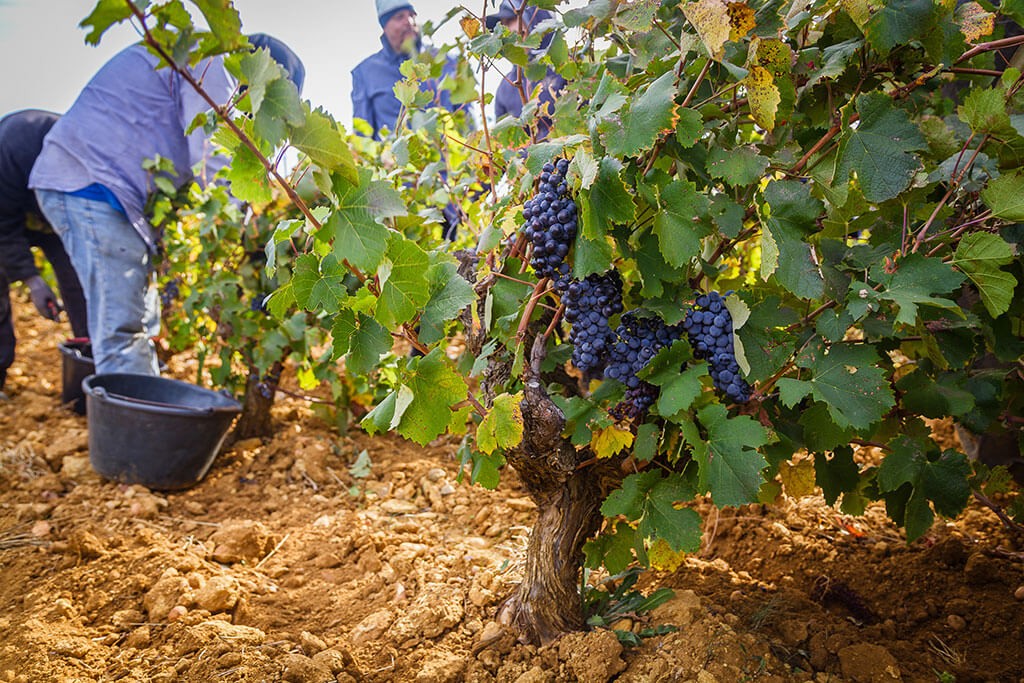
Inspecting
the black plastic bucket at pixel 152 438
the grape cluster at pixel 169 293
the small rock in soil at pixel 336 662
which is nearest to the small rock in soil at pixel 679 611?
the small rock in soil at pixel 336 662

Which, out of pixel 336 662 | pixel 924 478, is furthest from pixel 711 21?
pixel 336 662

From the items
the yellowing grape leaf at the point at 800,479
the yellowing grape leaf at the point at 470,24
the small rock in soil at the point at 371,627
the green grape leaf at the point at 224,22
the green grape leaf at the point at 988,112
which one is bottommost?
the small rock in soil at the point at 371,627

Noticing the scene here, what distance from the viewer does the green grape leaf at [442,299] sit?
1.33m

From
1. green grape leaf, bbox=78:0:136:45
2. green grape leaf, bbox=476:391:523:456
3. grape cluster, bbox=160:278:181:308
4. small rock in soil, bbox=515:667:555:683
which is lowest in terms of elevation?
small rock in soil, bbox=515:667:555:683

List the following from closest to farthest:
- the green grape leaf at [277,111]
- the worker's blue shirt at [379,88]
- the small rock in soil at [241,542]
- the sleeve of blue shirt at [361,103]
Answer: the green grape leaf at [277,111]
the small rock in soil at [241,542]
the sleeve of blue shirt at [361,103]
the worker's blue shirt at [379,88]

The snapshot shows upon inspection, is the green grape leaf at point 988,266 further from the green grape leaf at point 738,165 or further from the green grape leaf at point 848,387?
the green grape leaf at point 738,165

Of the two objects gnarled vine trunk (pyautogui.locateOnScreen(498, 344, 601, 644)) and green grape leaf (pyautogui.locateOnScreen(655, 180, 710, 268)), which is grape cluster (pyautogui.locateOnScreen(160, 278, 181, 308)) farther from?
green grape leaf (pyautogui.locateOnScreen(655, 180, 710, 268))

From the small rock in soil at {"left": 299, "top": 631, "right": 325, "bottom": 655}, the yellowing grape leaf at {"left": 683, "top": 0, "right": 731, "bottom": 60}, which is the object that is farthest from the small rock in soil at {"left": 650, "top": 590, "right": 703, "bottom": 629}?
the yellowing grape leaf at {"left": 683, "top": 0, "right": 731, "bottom": 60}

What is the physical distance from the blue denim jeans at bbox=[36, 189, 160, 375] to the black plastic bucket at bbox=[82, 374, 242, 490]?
0.57 m

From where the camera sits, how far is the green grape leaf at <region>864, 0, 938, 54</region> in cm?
117

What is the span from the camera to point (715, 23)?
1104 millimetres

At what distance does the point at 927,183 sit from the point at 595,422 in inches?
31.4

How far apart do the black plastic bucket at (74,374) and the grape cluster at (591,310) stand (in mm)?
3619

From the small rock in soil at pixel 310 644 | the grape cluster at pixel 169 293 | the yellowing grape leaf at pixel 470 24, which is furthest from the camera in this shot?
the grape cluster at pixel 169 293
